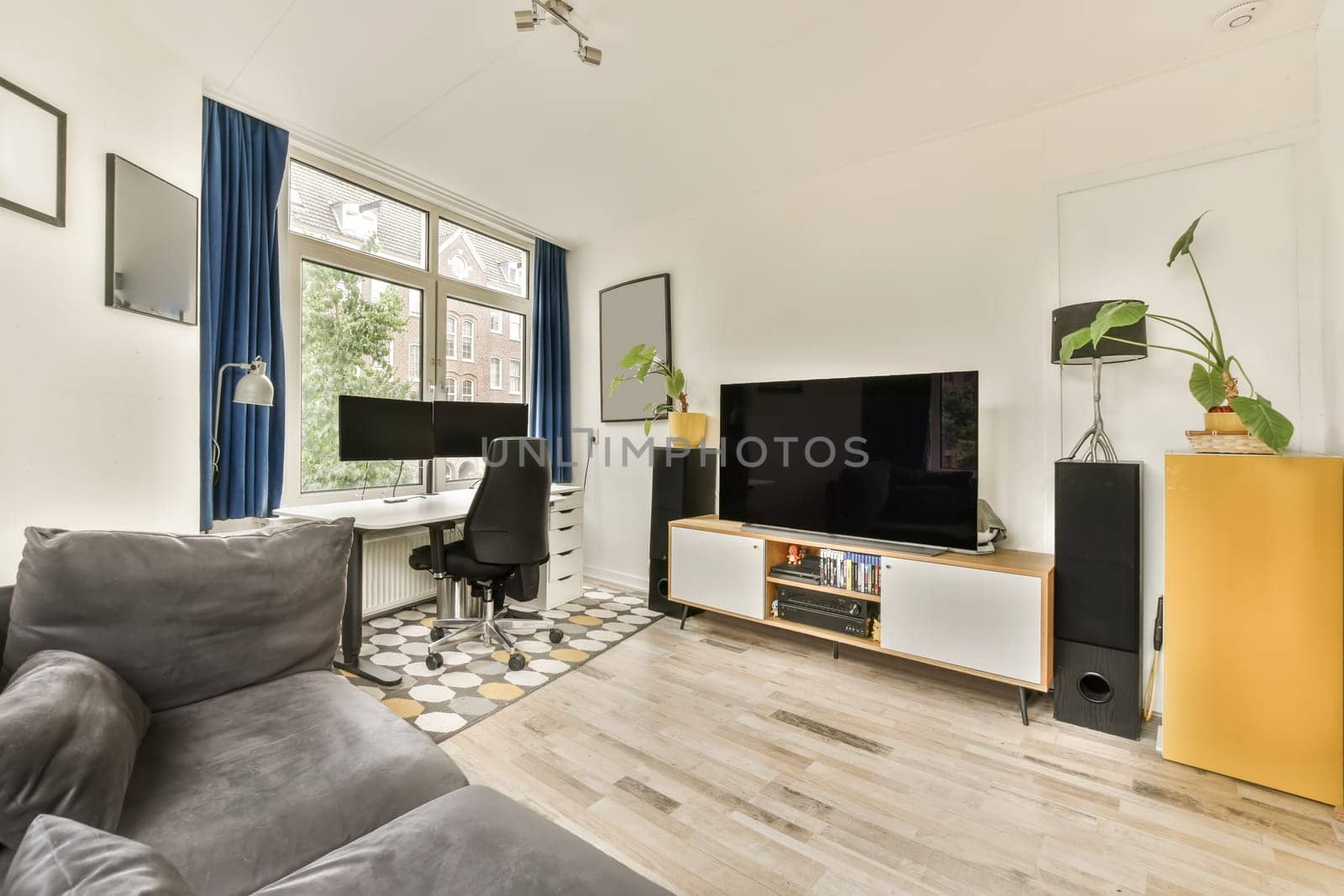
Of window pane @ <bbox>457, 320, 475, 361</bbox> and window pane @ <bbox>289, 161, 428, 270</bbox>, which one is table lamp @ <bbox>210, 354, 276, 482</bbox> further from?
window pane @ <bbox>457, 320, 475, 361</bbox>

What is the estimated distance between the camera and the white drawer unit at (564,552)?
359 cm

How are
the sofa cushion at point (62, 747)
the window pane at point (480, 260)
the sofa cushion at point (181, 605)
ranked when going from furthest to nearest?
the window pane at point (480, 260)
the sofa cushion at point (181, 605)
the sofa cushion at point (62, 747)

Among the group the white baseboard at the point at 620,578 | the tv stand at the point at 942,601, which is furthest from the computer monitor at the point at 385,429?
the tv stand at the point at 942,601

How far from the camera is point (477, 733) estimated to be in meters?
2.12

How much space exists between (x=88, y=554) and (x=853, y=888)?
1981 millimetres

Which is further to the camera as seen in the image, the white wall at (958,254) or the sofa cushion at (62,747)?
the white wall at (958,254)

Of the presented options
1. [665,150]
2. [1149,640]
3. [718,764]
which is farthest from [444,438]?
[1149,640]

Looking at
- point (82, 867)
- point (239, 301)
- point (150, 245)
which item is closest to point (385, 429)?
point (239, 301)

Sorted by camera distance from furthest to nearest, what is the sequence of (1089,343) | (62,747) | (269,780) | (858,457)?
(858,457), (1089,343), (269,780), (62,747)

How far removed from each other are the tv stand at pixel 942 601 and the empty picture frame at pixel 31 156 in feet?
9.32

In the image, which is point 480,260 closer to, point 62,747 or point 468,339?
point 468,339

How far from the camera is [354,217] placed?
3.34 meters

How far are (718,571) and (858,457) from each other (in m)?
0.99

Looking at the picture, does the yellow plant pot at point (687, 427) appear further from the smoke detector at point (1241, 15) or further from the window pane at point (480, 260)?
the smoke detector at point (1241, 15)
